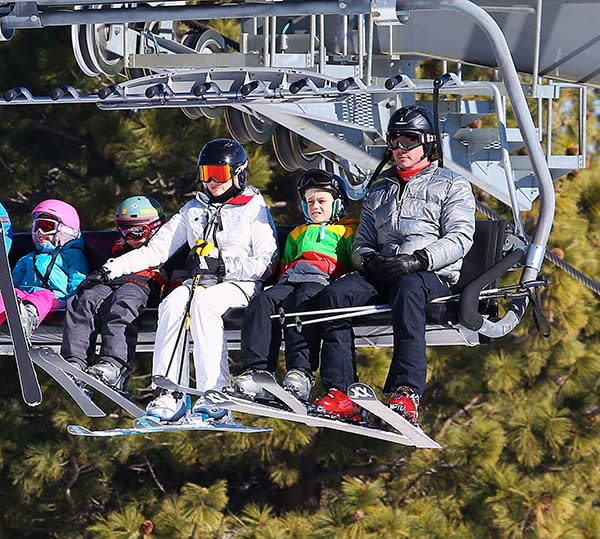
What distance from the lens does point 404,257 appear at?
488cm

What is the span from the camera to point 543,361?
10.3 metres

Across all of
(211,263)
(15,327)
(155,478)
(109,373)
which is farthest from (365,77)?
(155,478)

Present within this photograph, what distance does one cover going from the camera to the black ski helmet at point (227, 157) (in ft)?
17.7

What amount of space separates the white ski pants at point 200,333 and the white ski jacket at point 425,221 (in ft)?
1.94

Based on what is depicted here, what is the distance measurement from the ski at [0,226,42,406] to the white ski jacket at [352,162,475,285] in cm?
140

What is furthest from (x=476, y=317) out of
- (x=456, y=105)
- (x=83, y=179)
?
(x=83, y=179)

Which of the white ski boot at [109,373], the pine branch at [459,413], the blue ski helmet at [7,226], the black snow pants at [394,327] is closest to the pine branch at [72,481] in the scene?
the pine branch at [459,413]

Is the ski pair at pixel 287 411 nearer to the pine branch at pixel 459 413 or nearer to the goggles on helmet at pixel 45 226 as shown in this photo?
the goggles on helmet at pixel 45 226

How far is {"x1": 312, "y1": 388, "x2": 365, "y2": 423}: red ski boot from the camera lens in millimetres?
4824

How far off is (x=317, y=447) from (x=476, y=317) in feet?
20.9

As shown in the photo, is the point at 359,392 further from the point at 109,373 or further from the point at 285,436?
the point at 285,436

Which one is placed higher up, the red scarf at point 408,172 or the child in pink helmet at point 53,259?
the red scarf at point 408,172

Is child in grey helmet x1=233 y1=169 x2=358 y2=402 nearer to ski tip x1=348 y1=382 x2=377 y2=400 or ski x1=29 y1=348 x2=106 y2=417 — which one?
ski tip x1=348 y1=382 x2=377 y2=400

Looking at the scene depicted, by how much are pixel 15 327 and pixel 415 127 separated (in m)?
1.85
